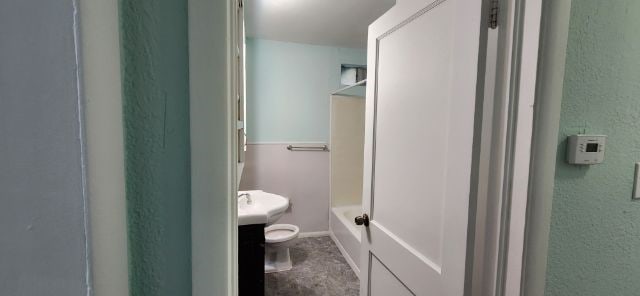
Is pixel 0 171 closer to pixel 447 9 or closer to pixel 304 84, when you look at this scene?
pixel 447 9

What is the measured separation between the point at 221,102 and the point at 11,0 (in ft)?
0.62

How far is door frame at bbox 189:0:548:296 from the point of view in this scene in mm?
331

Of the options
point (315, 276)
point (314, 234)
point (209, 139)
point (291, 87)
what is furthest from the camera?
point (314, 234)

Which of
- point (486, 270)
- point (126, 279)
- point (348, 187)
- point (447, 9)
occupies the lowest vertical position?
point (348, 187)

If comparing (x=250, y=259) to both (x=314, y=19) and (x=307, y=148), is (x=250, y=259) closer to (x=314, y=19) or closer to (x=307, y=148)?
(x=307, y=148)

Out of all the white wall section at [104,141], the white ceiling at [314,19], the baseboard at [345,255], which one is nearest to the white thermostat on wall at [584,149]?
the white wall section at [104,141]

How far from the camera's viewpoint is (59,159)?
23 centimetres

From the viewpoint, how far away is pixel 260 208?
1.67 metres

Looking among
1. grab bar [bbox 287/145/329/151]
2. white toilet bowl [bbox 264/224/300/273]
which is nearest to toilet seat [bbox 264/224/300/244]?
white toilet bowl [bbox 264/224/300/273]

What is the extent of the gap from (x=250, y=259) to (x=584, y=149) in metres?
1.47

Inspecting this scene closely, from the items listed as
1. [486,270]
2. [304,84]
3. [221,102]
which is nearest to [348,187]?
[304,84]

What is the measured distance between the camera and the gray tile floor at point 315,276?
199 centimetres

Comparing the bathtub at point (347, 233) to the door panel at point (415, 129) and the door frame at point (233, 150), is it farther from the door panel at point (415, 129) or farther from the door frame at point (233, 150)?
the door frame at point (233, 150)

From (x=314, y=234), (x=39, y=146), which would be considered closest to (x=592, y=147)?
(x=39, y=146)
